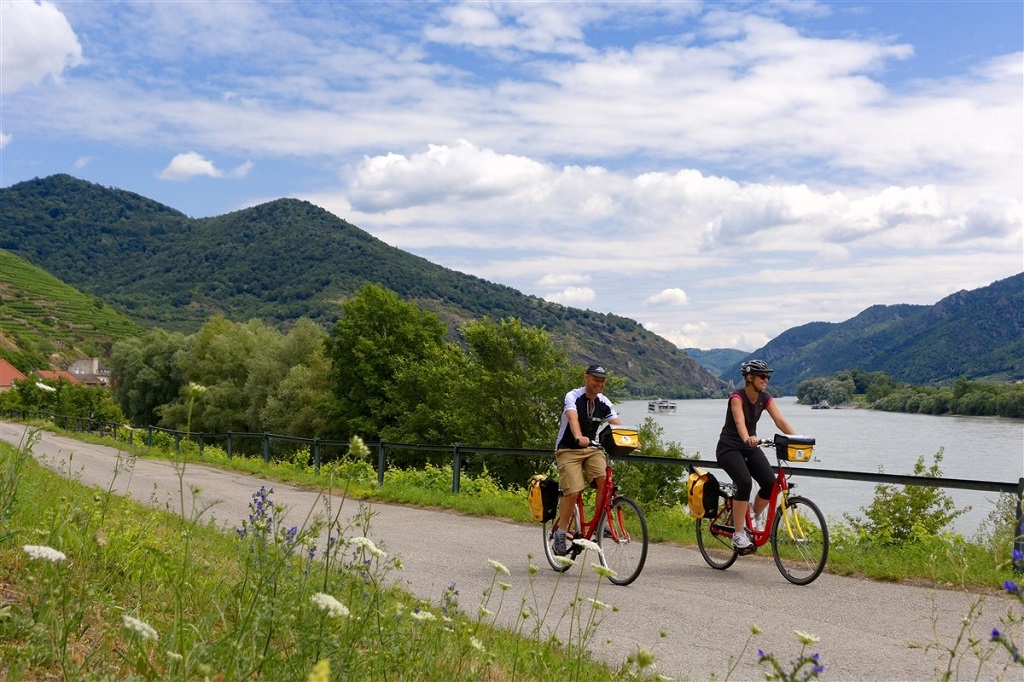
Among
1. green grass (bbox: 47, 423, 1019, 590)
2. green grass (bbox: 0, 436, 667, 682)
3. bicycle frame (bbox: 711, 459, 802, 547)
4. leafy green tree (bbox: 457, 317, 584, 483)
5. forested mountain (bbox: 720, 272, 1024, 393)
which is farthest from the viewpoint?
forested mountain (bbox: 720, 272, 1024, 393)

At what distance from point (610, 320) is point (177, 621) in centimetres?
18968

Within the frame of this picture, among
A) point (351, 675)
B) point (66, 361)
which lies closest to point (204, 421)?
point (351, 675)

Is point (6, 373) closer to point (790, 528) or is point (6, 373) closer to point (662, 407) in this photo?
point (662, 407)

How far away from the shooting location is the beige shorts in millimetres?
8680

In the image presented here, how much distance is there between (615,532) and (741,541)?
1240 millimetres

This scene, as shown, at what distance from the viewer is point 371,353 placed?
4703 centimetres

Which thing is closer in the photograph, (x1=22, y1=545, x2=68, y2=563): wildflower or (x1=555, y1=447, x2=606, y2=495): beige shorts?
(x1=22, y1=545, x2=68, y2=563): wildflower

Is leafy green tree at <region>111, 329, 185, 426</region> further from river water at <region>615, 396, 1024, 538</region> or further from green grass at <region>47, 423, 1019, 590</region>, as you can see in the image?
green grass at <region>47, 423, 1019, 590</region>

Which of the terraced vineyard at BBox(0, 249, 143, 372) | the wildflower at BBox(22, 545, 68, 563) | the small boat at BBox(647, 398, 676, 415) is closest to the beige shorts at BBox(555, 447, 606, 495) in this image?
the wildflower at BBox(22, 545, 68, 563)

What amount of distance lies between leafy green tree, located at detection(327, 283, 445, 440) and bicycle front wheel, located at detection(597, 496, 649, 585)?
37.4m

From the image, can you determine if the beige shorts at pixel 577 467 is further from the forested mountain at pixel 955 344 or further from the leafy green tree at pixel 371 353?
the forested mountain at pixel 955 344

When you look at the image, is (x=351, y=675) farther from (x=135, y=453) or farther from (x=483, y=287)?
(x=483, y=287)

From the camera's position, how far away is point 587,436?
8828 millimetres

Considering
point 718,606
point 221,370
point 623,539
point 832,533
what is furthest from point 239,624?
point 221,370
